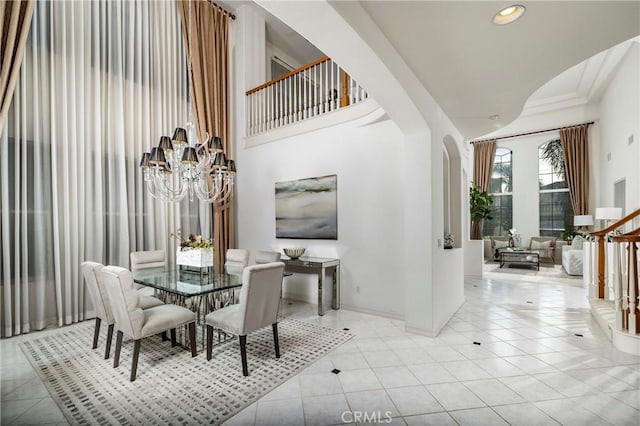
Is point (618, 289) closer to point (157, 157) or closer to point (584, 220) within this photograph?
point (157, 157)

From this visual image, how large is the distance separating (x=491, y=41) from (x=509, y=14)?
0.30 metres

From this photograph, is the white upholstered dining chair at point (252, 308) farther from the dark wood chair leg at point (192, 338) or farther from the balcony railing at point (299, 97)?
the balcony railing at point (299, 97)

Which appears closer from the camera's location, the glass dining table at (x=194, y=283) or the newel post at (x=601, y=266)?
the glass dining table at (x=194, y=283)

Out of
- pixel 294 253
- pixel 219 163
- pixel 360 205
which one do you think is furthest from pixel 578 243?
pixel 219 163

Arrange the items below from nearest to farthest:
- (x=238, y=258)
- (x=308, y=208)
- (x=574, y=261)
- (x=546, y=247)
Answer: (x=238, y=258) < (x=308, y=208) < (x=574, y=261) < (x=546, y=247)

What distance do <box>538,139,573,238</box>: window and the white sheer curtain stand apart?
9965 millimetres

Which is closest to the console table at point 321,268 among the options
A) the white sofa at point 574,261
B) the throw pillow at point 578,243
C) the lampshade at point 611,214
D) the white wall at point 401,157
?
the white wall at point 401,157

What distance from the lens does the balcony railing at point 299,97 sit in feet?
15.0

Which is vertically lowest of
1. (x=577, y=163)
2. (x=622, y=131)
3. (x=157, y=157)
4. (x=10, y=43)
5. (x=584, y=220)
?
(x=584, y=220)

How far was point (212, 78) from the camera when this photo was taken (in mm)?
5605

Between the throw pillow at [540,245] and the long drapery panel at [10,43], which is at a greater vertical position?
the long drapery panel at [10,43]

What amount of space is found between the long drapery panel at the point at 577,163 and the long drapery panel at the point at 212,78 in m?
8.83

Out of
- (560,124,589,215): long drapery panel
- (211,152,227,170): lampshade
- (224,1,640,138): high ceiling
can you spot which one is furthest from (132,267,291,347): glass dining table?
(560,124,589,215): long drapery panel

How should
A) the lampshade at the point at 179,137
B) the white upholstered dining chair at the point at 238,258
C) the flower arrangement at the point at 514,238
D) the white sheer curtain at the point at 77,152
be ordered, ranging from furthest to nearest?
the flower arrangement at the point at 514,238, the white upholstered dining chair at the point at 238,258, the white sheer curtain at the point at 77,152, the lampshade at the point at 179,137
